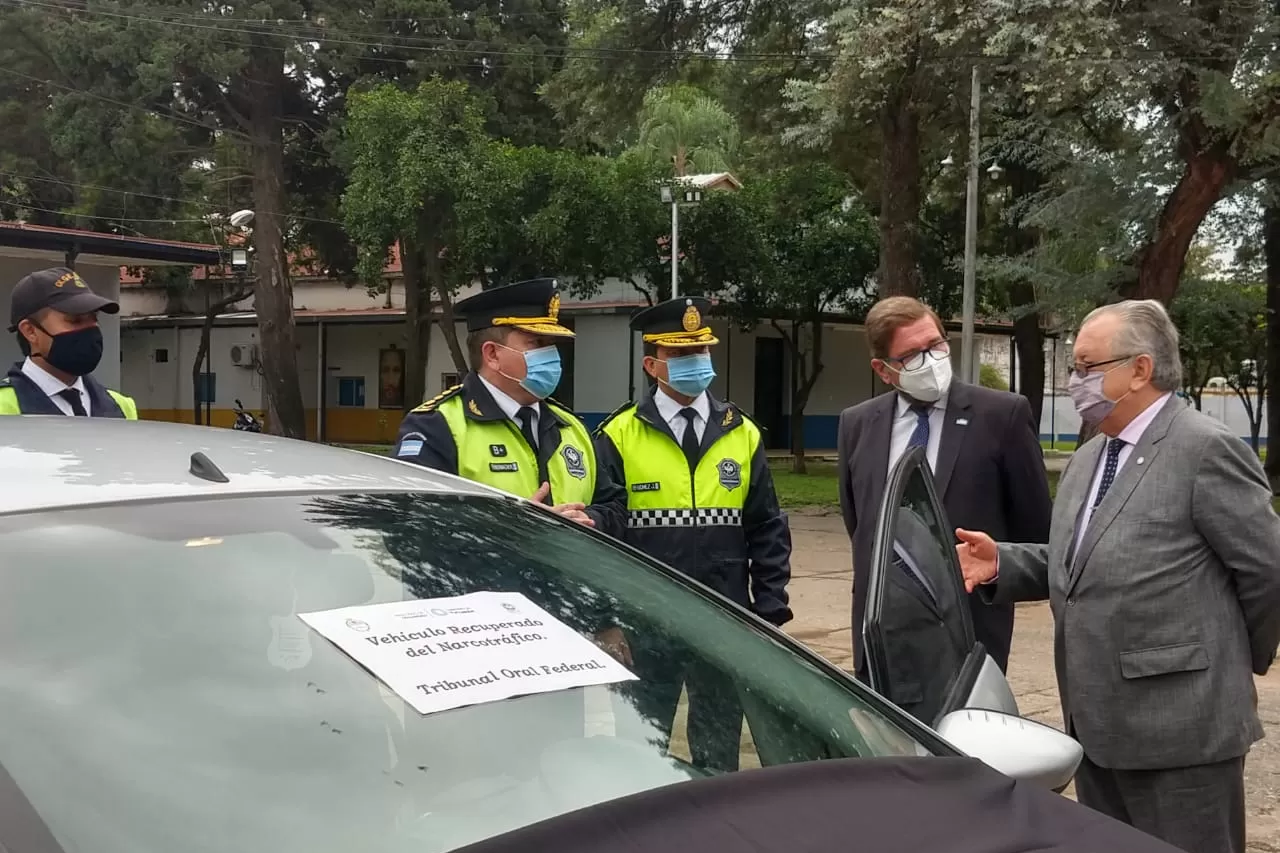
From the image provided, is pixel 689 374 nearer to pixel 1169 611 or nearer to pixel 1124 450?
pixel 1124 450

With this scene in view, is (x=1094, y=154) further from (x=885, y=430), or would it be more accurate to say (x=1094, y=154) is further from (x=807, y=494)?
(x=885, y=430)

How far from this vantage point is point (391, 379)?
33.7 metres

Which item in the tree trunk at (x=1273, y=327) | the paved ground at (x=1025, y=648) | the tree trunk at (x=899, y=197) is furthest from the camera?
the tree trunk at (x=1273, y=327)

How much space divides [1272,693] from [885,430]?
3870mm

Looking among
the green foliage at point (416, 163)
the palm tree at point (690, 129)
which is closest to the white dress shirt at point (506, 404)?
the green foliage at point (416, 163)

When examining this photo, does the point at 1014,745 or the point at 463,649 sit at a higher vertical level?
the point at 463,649

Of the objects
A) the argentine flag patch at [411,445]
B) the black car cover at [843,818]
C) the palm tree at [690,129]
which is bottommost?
the black car cover at [843,818]

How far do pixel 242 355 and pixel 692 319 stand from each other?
3369 cm

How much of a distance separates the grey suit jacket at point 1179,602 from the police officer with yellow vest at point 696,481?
1237 mm

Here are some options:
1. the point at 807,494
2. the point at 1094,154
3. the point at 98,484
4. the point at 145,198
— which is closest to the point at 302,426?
the point at 145,198

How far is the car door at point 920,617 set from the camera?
2.18 meters

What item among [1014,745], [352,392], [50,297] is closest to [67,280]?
[50,297]

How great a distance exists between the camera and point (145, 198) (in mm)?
28078

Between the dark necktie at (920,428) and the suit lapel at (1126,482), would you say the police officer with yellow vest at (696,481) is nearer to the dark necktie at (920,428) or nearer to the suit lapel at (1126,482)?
Answer: the dark necktie at (920,428)
